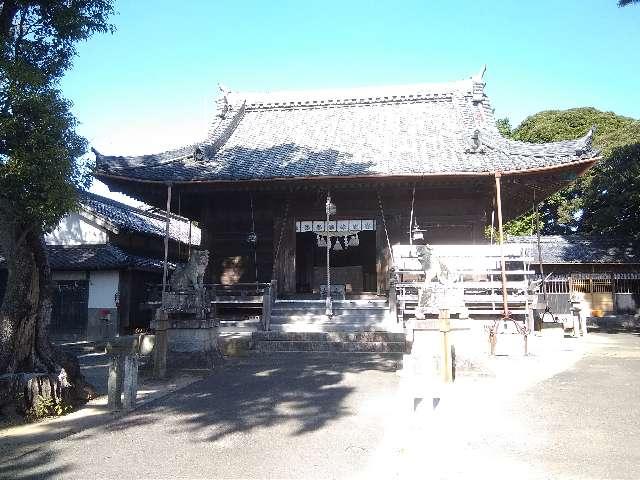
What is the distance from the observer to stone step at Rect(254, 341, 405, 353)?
11.6m

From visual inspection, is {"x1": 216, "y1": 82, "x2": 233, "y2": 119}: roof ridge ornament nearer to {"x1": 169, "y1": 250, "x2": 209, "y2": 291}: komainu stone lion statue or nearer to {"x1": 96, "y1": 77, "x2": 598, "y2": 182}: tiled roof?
{"x1": 96, "y1": 77, "x2": 598, "y2": 182}: tiled roof

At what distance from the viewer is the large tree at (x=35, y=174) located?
248 inches

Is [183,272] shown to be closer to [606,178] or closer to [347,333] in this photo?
[347,333]

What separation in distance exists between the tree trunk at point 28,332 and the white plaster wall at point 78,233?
1435 cm

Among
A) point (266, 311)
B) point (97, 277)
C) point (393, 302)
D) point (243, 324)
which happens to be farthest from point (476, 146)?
point (97, 277)

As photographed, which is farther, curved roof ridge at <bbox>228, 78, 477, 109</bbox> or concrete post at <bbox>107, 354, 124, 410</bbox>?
curved roof ridge at <bbox>228, 78, 477, 109</bbox>

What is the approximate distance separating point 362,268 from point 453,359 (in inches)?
634

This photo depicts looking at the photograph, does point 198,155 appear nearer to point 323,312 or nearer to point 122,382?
point 323,312

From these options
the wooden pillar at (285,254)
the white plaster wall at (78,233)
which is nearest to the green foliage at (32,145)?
the wooden pillar at (285,254)

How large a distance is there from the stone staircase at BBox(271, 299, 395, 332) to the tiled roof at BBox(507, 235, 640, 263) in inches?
612

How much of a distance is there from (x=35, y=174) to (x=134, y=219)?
61.7 ft

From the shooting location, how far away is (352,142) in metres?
17.6

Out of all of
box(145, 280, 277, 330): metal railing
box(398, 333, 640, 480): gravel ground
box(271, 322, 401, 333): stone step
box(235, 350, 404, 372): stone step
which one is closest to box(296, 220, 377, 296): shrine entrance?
box(145, 280, 277, 330): metal railing

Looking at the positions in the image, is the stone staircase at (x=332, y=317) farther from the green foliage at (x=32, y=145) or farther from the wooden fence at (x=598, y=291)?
the wooden fence at (x=598, y=291)
